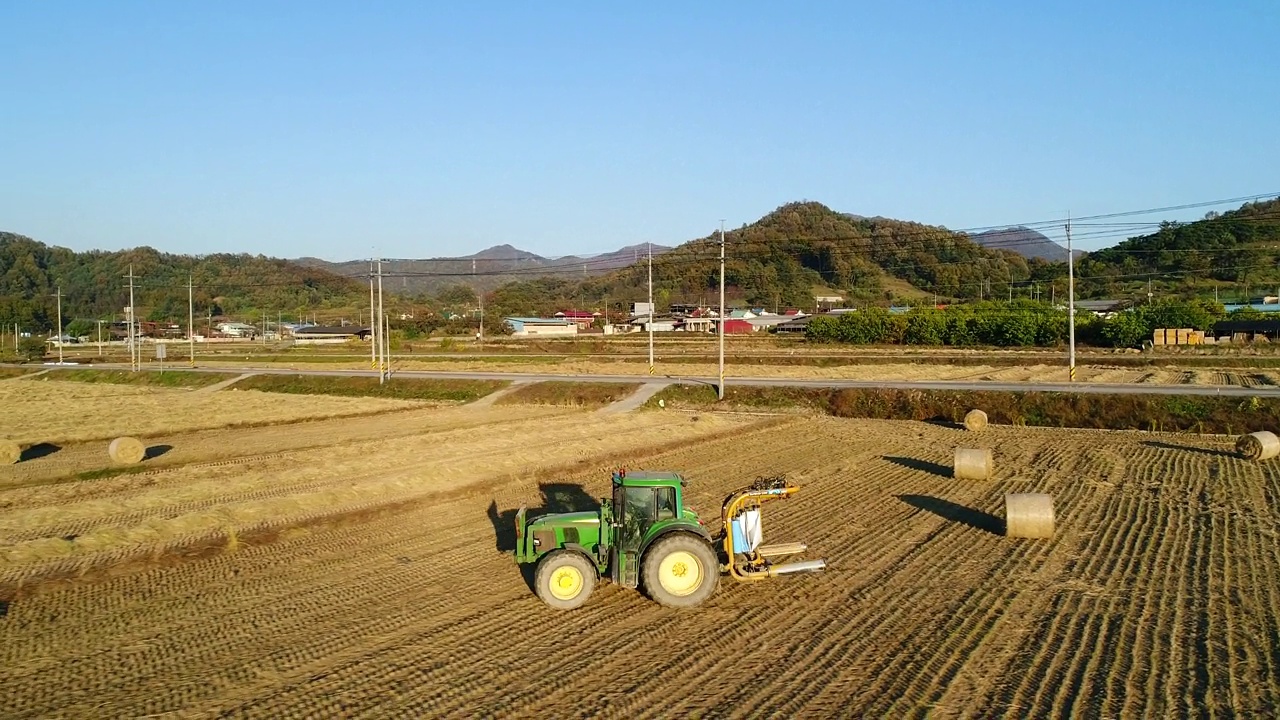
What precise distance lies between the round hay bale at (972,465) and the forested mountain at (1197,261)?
3822 inches

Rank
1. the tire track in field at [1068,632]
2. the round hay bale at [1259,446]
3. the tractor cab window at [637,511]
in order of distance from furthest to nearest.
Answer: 1. the round hay bale at [1259,446]
2. the tractor cab window at [637,511]
3. the tire track in field at [1068,632]

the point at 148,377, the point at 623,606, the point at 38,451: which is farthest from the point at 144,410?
the point at 623,606

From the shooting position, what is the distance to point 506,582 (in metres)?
13.3

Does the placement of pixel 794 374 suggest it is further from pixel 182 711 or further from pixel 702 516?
pixel 182 711

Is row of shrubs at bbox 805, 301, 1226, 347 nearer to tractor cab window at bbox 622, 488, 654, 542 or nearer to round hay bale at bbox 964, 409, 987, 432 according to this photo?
round hay bale at bbox 964, 409, 987, 432

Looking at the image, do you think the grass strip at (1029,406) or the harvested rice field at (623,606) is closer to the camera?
the harvested rice field at (623,606)

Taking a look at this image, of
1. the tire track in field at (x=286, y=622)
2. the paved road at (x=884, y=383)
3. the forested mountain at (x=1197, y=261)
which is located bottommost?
the tire track in field at (x=286, y=622)

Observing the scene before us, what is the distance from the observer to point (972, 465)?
21.5 metres

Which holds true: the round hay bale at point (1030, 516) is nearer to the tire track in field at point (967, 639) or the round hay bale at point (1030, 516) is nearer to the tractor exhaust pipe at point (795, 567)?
the tire track in field at point (967, 639)

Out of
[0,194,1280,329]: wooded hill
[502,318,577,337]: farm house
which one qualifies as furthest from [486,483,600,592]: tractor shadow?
[0,194,1280,329]: wooded hill

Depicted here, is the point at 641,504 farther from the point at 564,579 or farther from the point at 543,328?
the point at 543,328

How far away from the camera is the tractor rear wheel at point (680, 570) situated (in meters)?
11.7

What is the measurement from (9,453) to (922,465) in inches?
1113

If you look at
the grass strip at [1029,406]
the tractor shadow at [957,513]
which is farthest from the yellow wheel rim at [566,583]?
the grass strip at [1029,406]
